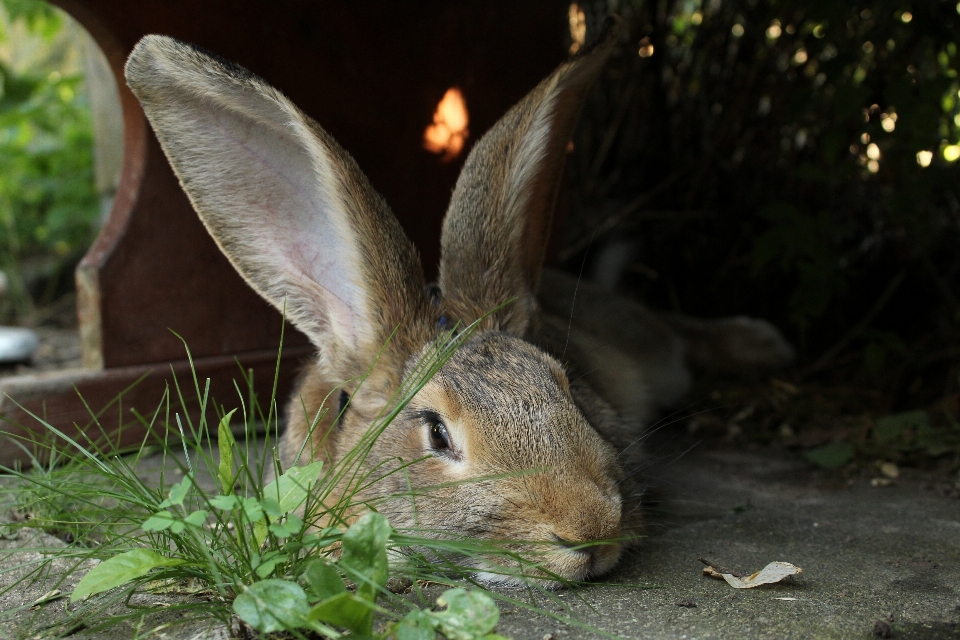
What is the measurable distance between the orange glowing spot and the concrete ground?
5.75 feet

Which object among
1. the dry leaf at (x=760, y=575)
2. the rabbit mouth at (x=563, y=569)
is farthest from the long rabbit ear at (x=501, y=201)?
the dry leaf at (x=760, y=575)

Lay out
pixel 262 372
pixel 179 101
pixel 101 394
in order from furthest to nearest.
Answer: pixel 262 372, pixel 101 394, pixel 179 101

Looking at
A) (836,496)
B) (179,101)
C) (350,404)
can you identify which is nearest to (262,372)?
(350,404)

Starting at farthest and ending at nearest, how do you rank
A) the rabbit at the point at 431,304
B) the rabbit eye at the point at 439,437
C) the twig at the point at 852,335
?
the twig at the point at 852,335 → the rabbit eye at the point at 439,437 → the rabbit at the point at 431,304

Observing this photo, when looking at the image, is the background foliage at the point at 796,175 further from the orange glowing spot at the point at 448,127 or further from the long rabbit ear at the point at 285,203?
the long rabbit ear at the point at 285,203

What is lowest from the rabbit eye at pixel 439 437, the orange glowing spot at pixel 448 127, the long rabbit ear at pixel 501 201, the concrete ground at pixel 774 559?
the concrete ground at pixel 774 559

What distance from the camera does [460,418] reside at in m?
2.20

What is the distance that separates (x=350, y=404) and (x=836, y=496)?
175 centimetres

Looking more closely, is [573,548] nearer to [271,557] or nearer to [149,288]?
[271,557]

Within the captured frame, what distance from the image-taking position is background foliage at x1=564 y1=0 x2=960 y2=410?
3.66 metres

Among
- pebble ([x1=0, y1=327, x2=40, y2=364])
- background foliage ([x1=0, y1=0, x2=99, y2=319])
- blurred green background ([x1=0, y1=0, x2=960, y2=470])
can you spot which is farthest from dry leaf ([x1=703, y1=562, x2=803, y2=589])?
background foliage ([x1=0, y1=0, x2=99, y2=319])

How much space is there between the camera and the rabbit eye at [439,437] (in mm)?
2240

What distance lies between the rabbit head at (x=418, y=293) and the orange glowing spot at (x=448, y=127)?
1.18 metres

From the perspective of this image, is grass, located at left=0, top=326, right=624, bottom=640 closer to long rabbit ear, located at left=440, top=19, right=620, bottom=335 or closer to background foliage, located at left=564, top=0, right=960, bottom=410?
long rabbit ear, located at left=440, top=19, right=620, bottom=335
